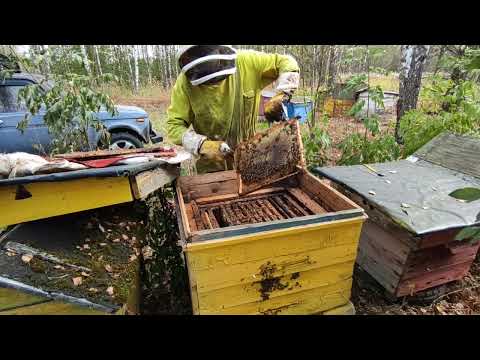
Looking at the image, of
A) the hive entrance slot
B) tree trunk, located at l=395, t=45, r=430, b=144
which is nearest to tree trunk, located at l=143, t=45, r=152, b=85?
tree trunk, located at l=395, t=45, r=430, b=144

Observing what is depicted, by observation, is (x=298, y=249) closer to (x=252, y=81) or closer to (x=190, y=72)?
(x=190, y=72)

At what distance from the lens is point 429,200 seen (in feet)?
7.38

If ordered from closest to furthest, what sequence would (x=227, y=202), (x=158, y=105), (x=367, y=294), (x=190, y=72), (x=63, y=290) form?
(x=63, y=290) → (x=190, y=72) → (x=227, y=202) → (x=367, y=294) → (x=158, y=105)

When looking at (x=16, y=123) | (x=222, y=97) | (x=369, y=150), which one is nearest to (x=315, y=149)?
(x=369, y=150)

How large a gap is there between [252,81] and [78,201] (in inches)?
76.8

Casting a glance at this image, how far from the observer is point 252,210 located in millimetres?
2170

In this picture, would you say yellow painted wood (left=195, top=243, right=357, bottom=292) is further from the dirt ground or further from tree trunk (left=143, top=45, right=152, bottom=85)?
tree trunk (left=143, top=45, right=152, bottom=85)

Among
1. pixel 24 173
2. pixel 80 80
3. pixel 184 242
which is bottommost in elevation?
pixel 184 242

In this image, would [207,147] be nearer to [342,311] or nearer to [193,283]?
[193,283]

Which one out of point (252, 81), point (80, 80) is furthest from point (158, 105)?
point (252, 81)

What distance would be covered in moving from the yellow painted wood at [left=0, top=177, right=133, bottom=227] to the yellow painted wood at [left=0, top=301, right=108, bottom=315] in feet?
1.38

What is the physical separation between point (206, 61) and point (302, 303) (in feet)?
5.70

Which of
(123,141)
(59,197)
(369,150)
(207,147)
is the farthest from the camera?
(123,141)

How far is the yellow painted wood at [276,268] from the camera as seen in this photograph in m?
1.58
